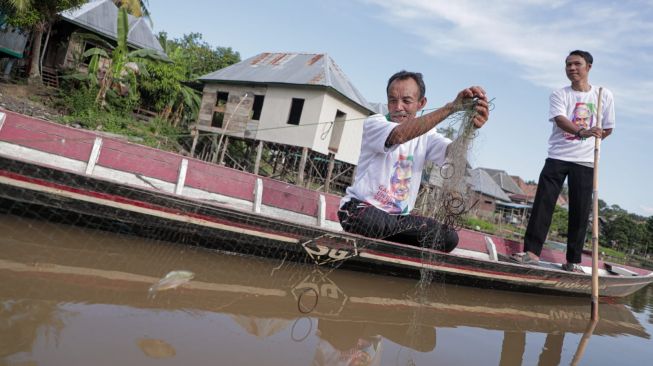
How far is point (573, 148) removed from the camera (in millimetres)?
4102

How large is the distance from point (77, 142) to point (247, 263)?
2356mm

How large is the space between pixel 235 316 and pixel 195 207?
1511mm

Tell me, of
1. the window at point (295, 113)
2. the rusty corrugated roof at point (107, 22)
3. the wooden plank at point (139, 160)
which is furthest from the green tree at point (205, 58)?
the wooden plank at point (139, 160)

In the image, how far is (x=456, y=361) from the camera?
82.1 inches

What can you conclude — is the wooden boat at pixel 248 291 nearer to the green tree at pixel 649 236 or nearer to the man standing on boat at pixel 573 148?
the man standing on boat at pixel 573 148

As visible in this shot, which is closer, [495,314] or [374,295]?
[374,295]

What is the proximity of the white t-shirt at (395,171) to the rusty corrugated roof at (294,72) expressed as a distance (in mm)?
9616

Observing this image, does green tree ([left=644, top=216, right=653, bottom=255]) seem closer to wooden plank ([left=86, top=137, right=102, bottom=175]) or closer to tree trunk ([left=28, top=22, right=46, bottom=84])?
wooden plank ([left=86, top=137, right=102, bottom=175])

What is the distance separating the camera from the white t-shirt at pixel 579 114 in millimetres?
4090

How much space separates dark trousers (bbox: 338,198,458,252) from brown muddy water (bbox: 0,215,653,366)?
48 cm

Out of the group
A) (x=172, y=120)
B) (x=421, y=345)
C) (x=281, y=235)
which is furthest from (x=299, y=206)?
(x=172, y=120)

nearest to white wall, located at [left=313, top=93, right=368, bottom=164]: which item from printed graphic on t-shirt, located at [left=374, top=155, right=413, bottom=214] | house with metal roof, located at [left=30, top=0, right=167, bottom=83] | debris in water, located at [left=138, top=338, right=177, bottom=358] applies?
house with metal roof, located at [left=30, top=0, right=167, bottom=83]

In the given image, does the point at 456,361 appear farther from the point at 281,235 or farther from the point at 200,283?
the point at 281,235

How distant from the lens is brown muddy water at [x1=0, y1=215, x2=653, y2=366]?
1471 mm
